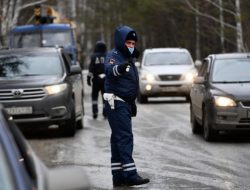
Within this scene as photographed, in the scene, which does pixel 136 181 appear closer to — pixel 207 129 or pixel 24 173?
pixel 207 129

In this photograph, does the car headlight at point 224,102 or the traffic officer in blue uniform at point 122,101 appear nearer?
the traffic officer in blue uniform at point 122,101

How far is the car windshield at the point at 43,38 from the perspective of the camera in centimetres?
2794

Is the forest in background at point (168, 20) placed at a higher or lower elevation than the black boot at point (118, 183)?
lower

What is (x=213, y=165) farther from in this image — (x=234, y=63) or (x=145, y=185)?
(x=234, y=63)

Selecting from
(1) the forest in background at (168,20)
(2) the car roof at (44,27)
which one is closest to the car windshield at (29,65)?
(2) the car roof at (44,27)

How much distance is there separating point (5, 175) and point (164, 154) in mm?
9097

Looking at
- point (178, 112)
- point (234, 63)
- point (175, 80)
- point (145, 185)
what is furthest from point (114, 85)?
point (175, 80)

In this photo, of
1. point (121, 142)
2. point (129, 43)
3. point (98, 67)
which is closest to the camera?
point (121, 142)

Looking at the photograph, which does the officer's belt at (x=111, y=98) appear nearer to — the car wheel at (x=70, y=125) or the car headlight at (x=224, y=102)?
the car headlight at (x=224, y=102)

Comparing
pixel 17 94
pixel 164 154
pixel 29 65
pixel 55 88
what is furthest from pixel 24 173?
pixel 29 65

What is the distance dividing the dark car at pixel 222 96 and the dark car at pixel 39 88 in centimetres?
225

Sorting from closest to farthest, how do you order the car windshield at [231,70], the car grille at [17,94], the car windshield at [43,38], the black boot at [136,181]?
the black boot at [136,181] → the car windshield at [231,70] → the car grille at [17,94] → the car windshield at [43,38]

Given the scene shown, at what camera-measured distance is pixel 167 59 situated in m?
26.9

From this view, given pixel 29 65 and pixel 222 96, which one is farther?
pixel 29 65
